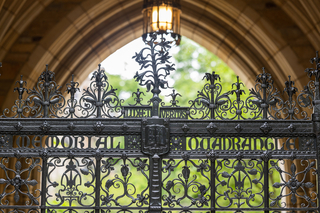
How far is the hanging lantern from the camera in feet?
16.8

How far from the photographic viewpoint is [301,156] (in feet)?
13.3

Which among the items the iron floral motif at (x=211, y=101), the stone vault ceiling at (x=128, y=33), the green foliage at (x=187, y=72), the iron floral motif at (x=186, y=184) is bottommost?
the iron floral motif at (x=186, y=184)

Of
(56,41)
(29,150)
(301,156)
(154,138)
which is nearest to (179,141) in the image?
(154,138)

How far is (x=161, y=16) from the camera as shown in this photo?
16.8 ft

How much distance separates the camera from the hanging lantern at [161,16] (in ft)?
16.8

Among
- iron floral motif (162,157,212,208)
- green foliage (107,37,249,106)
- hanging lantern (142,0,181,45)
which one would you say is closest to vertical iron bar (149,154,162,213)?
iron floral motif (162,157,212,208)

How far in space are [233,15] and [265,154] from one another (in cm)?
435

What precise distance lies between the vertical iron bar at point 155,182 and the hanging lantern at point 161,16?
1.77 meters

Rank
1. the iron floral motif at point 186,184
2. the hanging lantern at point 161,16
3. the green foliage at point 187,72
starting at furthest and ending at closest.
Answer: the green foliage at point 187,72
the hanging lantern at point 161,16
the iron floral motif at point 186,184

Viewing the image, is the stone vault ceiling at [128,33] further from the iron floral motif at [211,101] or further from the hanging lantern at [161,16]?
the iron floral motif at [211,101]

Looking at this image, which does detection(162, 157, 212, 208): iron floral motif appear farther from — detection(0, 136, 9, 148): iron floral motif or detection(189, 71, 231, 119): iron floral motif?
detection(0, 136, 9, 148): iron floral motif

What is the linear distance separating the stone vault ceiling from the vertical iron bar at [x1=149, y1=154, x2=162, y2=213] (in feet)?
11.8

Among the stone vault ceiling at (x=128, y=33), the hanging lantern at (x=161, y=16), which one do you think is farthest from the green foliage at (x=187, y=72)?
the hanging lantern at (x=161, y=16)

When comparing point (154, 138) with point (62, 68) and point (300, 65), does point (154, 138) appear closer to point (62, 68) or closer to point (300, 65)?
point (300, 65)
